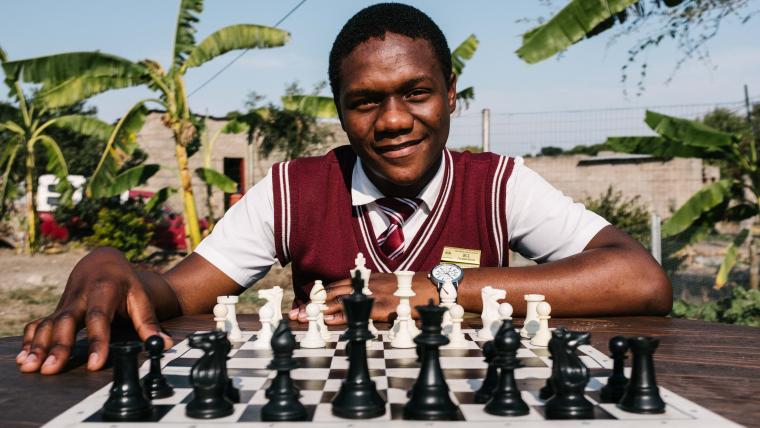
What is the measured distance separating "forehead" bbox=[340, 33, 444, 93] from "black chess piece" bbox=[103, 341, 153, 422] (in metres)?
1.08

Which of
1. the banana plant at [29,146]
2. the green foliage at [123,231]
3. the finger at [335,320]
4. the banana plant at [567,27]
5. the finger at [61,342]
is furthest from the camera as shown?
the green foliage at [123,231]

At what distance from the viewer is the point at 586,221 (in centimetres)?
222

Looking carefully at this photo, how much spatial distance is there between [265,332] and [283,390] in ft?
1.96

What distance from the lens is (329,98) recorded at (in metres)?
8.84

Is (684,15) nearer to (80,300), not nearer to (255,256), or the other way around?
(255,256)

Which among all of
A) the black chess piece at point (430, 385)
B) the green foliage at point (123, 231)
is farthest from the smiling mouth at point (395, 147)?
the green foliage at point (123, 231)

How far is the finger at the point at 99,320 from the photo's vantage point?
1.34m

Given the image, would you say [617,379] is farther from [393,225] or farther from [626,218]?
[626,218]

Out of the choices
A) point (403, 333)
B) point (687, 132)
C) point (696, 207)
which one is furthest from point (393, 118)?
point (696, 207)

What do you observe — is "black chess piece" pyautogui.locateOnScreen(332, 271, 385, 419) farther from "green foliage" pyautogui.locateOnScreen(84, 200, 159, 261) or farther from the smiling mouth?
"green foliage" pyautogui.locateOnScreen(84, 200, 159, 261)

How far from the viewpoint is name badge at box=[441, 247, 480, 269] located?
222cm

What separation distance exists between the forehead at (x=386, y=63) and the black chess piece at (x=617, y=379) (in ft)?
3.39

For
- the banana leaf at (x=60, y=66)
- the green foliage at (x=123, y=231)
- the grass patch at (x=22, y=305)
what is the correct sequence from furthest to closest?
1. the green foliage at (x=123, y=231)
2. the banana leaf at (x=60, y=66)
3. the grass patch at (x=22, y=305)

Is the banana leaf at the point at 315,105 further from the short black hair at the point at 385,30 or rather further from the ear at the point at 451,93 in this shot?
the short black hair at the point at 385,30
